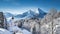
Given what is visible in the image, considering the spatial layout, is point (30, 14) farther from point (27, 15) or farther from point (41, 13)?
point (41, 13)

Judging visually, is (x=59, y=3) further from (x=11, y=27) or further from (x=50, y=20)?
(x=11, y=27)

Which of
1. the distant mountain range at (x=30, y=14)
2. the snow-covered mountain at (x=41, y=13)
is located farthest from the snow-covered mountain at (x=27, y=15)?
the snow-covered mountain at (x=41, y=13)

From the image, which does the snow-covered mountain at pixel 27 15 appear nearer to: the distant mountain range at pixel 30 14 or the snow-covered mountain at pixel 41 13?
the distant mountain range at pixel 30 14

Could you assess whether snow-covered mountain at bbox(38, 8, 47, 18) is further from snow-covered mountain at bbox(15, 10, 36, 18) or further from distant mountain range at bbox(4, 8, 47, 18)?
snow-covered mountain at bbox(15, 10, 36, 18)

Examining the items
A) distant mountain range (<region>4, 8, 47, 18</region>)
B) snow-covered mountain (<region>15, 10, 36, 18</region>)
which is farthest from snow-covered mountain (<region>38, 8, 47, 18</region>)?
snow-covered mountain (<region>15, 10, 36, 18</region>)

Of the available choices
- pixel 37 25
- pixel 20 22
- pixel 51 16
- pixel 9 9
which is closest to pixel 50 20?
pixel 51 16

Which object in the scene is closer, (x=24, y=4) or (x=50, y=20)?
(x=50, y=20)

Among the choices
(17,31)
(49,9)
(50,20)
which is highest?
(49,9)

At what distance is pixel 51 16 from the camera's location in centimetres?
421

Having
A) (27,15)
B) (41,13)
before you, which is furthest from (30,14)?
(41,13)

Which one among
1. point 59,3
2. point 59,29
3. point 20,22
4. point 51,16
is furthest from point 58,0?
point 20,22

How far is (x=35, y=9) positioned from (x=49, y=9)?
0.37 m

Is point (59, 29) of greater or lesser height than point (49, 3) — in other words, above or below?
below

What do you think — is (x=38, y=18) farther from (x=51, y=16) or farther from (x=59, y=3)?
(x=59, y=3)
